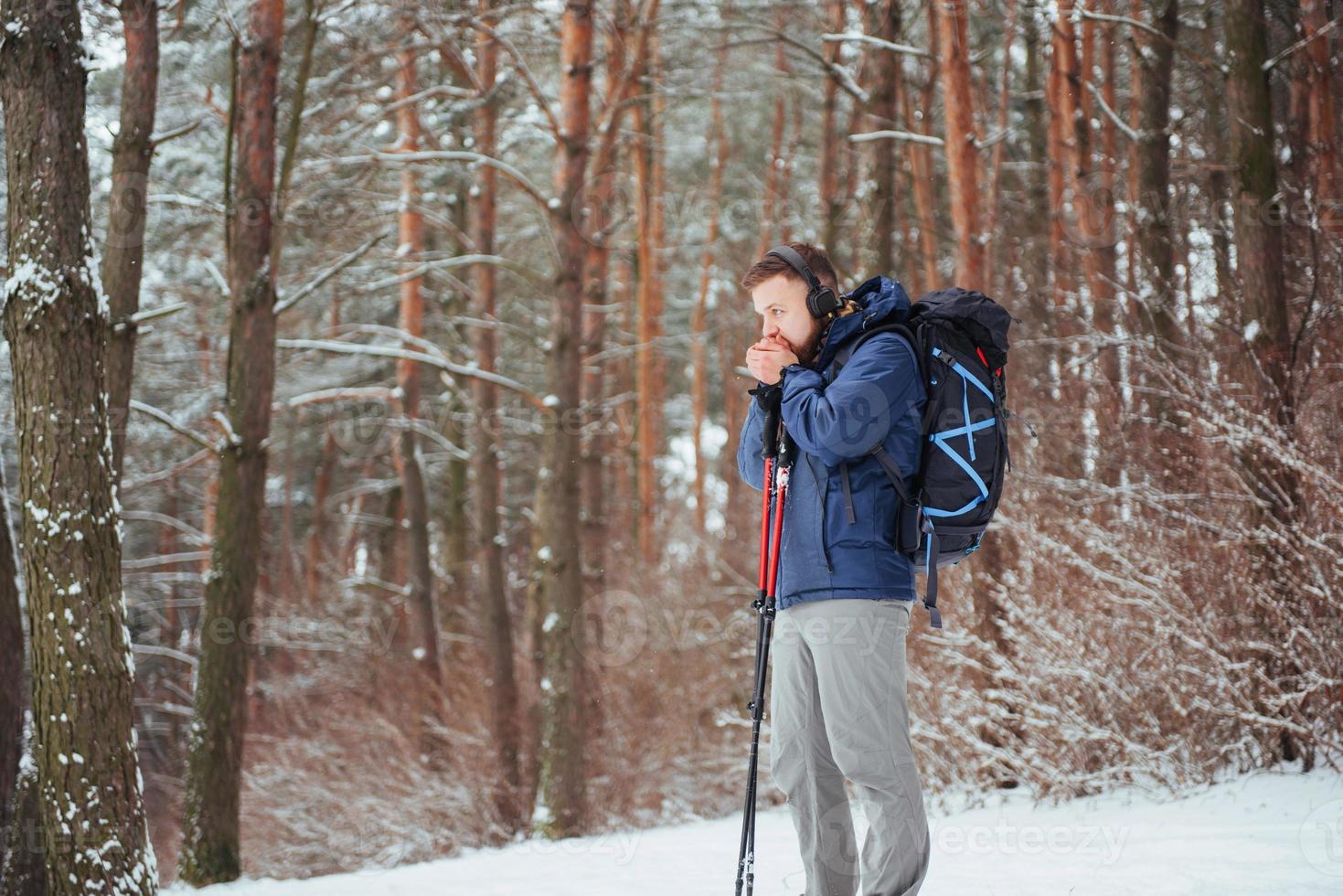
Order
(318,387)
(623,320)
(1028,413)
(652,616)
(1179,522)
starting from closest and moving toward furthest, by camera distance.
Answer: (1179,522), (1028,413), (652,616), (318,387), (623,320)

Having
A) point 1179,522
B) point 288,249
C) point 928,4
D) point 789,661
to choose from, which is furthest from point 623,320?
point 789,661

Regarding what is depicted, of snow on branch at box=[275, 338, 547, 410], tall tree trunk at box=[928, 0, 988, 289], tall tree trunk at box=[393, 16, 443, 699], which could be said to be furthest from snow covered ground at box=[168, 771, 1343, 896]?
tall tree trunk at box=[393, 16, 443, 699]

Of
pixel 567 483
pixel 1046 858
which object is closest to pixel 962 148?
pixel 567 483

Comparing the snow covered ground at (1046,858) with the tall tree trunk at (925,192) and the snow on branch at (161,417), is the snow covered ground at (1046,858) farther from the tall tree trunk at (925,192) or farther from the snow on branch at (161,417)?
the tall tree trunk at (925,192)

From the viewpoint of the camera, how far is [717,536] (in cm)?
1424

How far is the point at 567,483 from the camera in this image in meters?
8.53

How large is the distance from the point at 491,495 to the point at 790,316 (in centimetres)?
934

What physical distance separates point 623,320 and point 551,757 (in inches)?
480

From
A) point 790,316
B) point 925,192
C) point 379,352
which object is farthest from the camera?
point 925,192

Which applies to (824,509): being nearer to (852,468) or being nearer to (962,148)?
(852,468)

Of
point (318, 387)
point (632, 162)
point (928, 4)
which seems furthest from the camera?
point (632, 162)

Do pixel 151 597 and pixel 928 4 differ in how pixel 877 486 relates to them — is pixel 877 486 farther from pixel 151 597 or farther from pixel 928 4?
pixel 151 597

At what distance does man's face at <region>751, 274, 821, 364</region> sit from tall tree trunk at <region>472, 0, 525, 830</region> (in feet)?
25.4

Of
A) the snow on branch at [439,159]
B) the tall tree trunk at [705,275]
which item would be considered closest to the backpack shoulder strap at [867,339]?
the snow on branch at [439,159]
